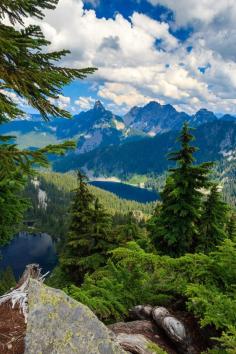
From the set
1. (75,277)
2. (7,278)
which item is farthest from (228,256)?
(7,278)

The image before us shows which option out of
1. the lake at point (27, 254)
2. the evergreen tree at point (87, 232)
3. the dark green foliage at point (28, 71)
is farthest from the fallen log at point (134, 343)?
the lake at point (27, 254)

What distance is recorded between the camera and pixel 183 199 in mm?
24906

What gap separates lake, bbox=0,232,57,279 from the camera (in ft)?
478

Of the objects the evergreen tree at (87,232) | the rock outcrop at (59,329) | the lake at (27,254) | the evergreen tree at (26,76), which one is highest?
the evergreen tree at (26,76)

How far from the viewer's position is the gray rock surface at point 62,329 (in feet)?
20.4

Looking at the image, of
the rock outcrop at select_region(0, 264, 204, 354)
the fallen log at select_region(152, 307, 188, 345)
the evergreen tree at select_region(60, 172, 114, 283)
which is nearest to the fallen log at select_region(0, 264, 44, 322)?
the rock outcrop at select_region(0, 264, 204, 354)

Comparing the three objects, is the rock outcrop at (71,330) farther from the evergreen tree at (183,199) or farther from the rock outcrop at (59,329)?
the evergreen tree at (183,199)

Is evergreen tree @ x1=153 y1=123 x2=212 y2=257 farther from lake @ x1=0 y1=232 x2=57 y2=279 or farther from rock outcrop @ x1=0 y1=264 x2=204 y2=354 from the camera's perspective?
lake @ x1=0 y1=232 x2=57 y2=279

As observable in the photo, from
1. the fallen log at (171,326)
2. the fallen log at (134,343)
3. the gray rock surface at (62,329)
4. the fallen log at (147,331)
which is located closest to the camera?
the gray rock surface at (62,329)

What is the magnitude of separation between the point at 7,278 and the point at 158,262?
74.2m

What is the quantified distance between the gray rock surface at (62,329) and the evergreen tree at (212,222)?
20939 mm

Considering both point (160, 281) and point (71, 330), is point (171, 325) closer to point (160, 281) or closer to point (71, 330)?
point (160, 281)

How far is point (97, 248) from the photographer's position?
28.7m

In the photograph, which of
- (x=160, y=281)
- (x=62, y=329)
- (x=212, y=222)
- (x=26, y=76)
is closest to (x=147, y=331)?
(x=160, y=281)
